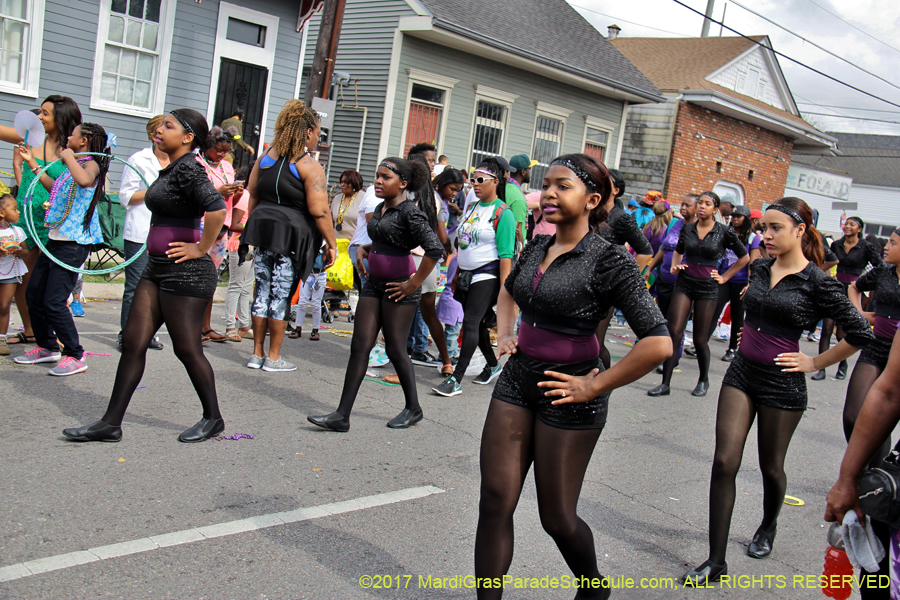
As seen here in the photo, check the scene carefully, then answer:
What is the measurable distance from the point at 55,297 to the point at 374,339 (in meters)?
2.52

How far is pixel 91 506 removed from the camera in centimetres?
376

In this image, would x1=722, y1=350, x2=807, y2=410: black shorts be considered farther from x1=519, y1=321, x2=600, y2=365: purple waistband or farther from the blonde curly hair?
the blonde curly hair

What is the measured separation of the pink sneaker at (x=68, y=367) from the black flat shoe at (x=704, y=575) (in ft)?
15.5

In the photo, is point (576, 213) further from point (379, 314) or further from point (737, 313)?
point (737, 313)

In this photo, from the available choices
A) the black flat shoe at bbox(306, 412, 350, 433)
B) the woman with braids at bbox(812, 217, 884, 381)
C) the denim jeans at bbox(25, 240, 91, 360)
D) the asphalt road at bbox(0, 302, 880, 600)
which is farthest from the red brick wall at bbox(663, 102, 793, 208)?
the denim jeans at bbox(25, 240, 91, 360)

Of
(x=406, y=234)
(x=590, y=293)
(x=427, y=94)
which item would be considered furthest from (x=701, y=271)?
(x=427, y=94)

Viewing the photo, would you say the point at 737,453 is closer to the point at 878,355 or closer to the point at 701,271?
the point at 878,355

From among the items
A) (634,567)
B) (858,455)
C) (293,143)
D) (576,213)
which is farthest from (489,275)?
(858,455)

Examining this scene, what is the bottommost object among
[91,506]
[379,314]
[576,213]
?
[91,506]

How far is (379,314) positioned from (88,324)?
13.2ft

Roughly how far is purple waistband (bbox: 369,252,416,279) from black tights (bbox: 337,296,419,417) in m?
0.18

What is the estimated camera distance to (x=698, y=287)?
799cm

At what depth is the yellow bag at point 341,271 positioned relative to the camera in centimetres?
942

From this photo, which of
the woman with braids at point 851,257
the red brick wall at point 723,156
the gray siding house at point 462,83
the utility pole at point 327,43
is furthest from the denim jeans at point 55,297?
the red brick wall at point 723,156
